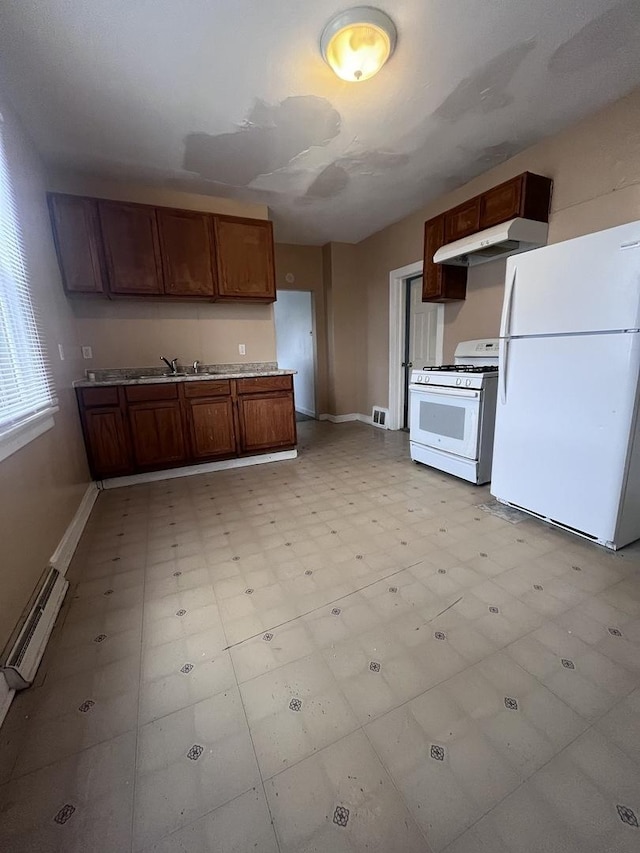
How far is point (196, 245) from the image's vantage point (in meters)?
3.20

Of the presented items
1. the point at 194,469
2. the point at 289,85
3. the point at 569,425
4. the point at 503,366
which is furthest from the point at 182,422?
the point at 569,425

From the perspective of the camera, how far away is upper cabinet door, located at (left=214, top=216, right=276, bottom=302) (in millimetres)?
3299

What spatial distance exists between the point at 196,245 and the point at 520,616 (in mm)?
3668

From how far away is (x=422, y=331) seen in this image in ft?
14.0

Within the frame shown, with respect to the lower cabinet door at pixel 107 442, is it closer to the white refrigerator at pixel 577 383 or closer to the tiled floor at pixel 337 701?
the tiled floor at pixel 337 701

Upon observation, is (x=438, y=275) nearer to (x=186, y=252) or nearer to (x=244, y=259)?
(x=244, y=259)

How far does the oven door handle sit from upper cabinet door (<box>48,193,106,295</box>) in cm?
295

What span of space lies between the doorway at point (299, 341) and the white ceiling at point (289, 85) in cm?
257

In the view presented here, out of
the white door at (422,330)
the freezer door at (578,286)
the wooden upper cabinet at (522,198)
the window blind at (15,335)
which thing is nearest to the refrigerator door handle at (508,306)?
the freezer door at (578,286)

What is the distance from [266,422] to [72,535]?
6.14ft

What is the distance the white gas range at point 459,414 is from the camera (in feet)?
8.62

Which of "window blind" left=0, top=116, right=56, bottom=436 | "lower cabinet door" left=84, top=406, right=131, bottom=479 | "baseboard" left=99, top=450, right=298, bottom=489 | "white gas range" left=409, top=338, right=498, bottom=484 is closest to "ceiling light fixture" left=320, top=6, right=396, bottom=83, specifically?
"window blind" left=0, top=116, right=56, bottom=436

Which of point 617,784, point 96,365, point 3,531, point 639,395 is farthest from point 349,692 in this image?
point 96,365

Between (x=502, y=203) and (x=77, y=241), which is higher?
(x=502, y=203)
